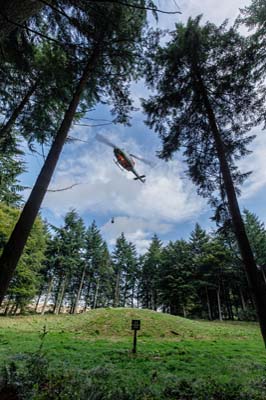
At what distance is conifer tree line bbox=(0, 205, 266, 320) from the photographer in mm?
21344

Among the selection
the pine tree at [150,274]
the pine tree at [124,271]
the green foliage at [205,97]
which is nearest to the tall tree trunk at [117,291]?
the pine tree at [124,271]

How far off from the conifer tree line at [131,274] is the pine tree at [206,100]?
47.0ft

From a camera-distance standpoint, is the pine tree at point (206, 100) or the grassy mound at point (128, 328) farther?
the grassy mound at point (128, 328)

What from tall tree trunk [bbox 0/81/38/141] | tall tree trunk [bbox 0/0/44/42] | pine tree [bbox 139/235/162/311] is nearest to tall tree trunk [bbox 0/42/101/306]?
tall tree trunk [bbox 0/0/44/42]

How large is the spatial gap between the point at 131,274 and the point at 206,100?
1233 inches

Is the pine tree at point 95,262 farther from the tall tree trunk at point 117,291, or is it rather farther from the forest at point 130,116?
the forest at point 130,116

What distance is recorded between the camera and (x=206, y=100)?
5.82 meters

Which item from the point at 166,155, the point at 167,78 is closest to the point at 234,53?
the point at 167,78

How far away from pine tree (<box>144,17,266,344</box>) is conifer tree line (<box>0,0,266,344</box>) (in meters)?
0.02

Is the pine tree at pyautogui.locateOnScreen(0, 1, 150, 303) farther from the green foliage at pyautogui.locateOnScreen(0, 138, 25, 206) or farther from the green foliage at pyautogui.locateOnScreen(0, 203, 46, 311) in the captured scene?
the green foliage at pyautogui.locateOnScreen(0, 203, 46, 311)

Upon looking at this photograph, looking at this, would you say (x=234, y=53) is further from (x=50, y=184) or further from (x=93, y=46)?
(x=50, y=184)

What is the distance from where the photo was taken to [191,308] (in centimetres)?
2639

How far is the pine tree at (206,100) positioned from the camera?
5.57 meters

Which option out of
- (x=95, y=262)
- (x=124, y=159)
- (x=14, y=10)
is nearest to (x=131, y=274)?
(x=95, y=262)
